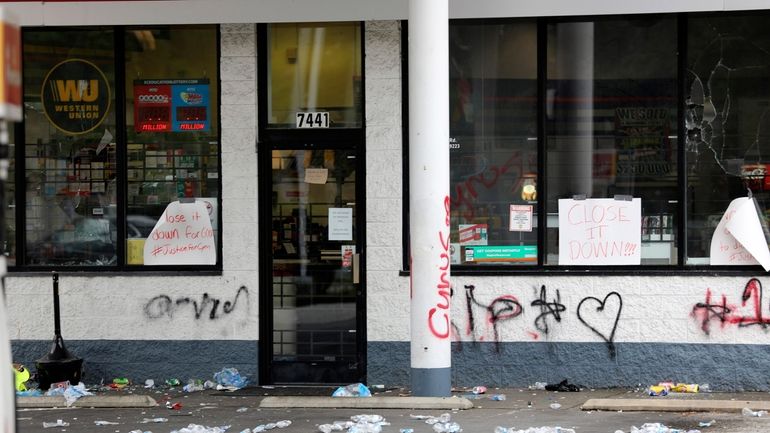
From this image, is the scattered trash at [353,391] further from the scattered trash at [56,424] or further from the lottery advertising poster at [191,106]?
the lottery advertising poster at [191,106]

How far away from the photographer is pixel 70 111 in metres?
11.1

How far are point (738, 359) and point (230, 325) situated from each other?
16.7 feet

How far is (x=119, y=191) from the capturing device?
11.0 m

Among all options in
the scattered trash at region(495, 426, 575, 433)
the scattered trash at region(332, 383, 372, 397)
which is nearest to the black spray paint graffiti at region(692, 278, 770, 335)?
the scattered trash at region(495, 426, 575, 433)

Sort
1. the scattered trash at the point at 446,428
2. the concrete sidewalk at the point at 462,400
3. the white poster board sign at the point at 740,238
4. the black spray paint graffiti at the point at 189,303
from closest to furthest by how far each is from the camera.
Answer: the scattered trash at the point at 446,428 → the concrete sidewalk at the point at 462,400 → the white poster board sign at the point at 740,238 → the black spray paint graffiti at the point at 189,303

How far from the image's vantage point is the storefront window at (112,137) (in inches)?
432

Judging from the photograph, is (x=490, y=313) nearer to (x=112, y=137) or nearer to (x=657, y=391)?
(x=657, y=391)

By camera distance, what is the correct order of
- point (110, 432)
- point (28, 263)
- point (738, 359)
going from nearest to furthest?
point (110, 432)
point (738, 359)
point (28, 263)

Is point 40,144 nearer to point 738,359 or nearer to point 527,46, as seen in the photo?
point 527,46

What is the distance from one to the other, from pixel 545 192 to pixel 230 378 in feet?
12.2

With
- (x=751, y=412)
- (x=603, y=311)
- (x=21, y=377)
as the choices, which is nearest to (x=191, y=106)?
(x=21, y=377)

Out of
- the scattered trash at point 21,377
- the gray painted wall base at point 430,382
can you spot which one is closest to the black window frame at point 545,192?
the gray painted wall base at point 430,382

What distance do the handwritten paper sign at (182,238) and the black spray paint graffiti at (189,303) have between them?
15.1 inches

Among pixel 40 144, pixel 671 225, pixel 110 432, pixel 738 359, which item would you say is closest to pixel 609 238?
pixel 671 225
